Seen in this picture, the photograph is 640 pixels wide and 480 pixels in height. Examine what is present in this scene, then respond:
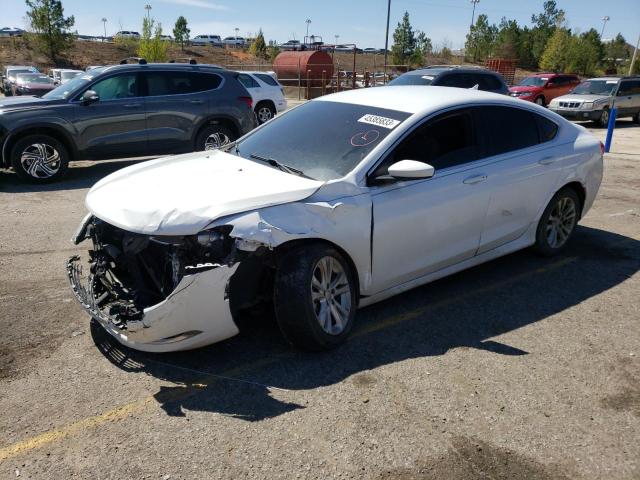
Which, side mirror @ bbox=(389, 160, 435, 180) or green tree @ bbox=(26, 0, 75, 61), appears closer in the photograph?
side mirror @ bbox=(389, 160, 435, 180)

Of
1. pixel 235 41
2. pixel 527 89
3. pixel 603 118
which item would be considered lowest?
pixel 603 118

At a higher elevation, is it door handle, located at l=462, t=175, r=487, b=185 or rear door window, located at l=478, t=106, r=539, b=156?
rear door window, located at l=478, t=106, r=539, b=156

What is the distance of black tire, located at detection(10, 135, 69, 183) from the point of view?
29.0 ft

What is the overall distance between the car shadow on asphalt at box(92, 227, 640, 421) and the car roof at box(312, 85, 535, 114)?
5.20 feet

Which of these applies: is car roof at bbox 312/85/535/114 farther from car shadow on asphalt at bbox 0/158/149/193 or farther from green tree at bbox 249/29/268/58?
green tree at bbox 249/29/268/58

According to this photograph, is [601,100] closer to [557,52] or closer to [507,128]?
[507,128]

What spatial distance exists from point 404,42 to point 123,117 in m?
55.3

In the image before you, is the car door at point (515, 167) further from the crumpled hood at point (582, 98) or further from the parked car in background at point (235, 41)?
the parked car in background at point (235, 41)

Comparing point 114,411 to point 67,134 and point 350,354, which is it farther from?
point 67,134

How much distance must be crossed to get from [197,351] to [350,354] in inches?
41.4

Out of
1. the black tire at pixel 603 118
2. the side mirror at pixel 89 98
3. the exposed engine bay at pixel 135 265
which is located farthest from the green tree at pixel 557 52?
the exposed engine bay at pixel 135 265

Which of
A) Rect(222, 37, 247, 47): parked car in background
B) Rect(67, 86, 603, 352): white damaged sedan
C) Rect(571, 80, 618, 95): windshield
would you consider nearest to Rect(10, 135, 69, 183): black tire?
Rect(67, 86, 603, 352): white damaged sedan

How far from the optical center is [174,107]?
32.8 ft

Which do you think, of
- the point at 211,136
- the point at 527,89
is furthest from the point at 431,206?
the point at 527,89
